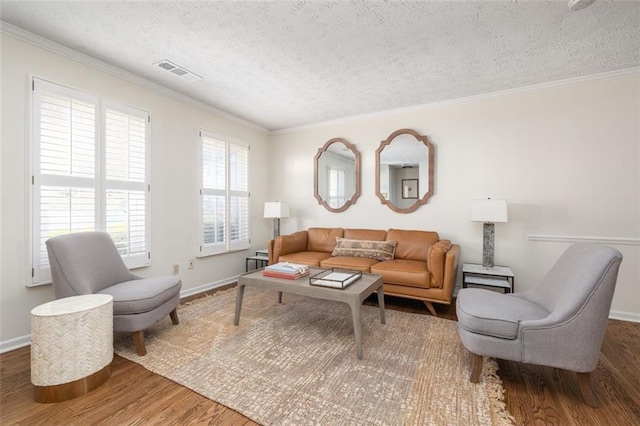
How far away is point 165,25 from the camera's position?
2156mm

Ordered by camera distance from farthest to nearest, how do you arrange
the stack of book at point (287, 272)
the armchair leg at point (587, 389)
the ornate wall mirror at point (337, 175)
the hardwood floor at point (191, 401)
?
the ornate wall mirror at point (337, 175)
the stack of book at point (287, 272)
the armchair leg at point (587, 389)
the hardwood floor at point (191, 401)

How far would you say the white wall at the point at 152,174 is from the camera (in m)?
2.19

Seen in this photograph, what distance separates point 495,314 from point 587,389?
599 millimetres

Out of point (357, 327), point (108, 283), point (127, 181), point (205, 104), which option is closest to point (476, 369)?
point (357, 327)

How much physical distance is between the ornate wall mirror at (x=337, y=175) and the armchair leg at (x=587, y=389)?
10.1 ft

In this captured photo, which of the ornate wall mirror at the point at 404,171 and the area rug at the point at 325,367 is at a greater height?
the ornate wall mirror at the point at 404,171

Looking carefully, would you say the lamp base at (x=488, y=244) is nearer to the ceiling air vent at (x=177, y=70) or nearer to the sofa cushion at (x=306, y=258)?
the sofa cushion at (x=306, y=258)

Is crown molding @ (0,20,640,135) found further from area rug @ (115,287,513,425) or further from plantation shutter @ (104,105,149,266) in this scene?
area rug @ (115,287,513,425)

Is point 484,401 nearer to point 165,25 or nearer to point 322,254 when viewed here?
point 322,254

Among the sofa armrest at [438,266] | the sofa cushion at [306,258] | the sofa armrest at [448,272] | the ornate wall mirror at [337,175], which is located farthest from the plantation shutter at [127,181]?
the sofa armrest at [448,272]

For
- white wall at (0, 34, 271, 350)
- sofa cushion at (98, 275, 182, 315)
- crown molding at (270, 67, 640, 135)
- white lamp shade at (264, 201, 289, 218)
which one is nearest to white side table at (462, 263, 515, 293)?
crown molding at (270, 67, 640, 135)

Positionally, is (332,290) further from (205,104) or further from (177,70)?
(205,104)

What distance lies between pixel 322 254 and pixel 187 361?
2.22 meters

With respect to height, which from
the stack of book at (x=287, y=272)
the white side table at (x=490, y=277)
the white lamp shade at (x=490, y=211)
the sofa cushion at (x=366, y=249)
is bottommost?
the white side table at (x=490, y=277)
